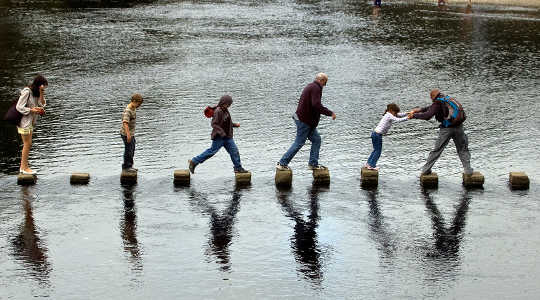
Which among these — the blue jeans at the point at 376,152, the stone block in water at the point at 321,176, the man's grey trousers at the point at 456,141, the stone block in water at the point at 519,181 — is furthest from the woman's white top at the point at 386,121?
the stone block in water at the point at 519,181

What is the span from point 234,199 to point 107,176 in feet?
8.36

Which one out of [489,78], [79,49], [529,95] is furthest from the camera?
[79,49]

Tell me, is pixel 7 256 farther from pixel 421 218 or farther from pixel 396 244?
pixel 421 218

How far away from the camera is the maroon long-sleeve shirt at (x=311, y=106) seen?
1397 cm

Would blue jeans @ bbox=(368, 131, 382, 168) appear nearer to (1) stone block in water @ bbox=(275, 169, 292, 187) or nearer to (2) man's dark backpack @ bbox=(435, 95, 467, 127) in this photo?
(2) man's dark backpack @ bbox=(435, 95, 467, 127)

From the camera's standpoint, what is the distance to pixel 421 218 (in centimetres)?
1190

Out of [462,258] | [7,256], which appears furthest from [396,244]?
[7,256]

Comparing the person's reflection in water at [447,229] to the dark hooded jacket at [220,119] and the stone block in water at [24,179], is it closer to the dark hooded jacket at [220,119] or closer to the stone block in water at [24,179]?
the dark hooded jacket at [220,119]

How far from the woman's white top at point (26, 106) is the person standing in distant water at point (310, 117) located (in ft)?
14.0

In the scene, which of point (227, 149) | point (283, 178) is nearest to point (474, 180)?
point (283, 178)

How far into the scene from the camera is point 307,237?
11.0 m

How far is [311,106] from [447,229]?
3692mm

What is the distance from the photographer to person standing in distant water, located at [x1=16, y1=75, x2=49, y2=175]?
45.1ft

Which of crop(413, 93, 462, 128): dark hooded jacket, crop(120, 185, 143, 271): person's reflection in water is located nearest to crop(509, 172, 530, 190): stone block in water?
crop(413, 93, 462, 128): dark hooded jacket
